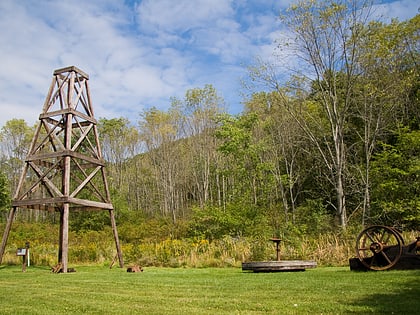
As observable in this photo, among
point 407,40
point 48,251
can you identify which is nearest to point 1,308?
point 48,251

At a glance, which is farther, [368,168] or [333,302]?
[368,168]

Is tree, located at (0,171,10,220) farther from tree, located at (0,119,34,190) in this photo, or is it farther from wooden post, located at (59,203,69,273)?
wooden post, located at (59,203,69,273)

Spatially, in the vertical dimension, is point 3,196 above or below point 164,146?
below

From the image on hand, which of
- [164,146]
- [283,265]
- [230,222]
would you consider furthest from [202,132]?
[283,265]

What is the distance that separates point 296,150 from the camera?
1057 inches

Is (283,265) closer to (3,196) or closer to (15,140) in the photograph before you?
(3,196)

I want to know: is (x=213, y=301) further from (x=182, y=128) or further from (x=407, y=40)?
(x=182, y=128)

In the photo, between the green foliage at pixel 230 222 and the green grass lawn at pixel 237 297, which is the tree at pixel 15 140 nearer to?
the green foliage at pixel 230 222

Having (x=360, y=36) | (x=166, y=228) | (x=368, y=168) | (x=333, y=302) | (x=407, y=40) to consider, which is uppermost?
(x=407, y=40)

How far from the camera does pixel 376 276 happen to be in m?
7.52

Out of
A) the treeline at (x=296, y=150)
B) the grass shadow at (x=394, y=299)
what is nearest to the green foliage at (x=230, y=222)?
the treeline at (x=296, y=150)

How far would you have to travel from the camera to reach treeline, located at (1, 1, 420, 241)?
16969mm

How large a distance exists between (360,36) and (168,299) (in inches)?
561

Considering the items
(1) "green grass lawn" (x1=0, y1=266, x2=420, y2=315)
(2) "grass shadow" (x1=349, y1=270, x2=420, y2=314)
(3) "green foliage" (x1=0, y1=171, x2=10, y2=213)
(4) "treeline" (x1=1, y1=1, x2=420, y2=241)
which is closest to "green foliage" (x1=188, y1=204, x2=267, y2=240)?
(4) "treeline" (x1=1, y1=1, x2=420, y2=241)
